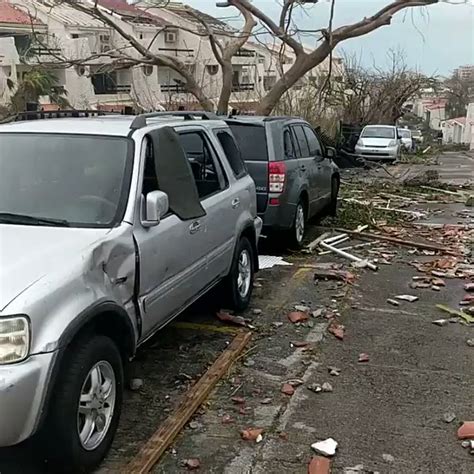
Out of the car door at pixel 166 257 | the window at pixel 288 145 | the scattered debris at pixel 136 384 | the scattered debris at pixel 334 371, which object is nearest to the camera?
the car door at pixel 166 257

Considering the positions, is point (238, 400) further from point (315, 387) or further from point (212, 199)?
point (212, 199)

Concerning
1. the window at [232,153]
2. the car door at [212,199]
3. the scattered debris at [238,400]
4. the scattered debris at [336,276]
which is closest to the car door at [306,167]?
the scattered debris at [336,276]

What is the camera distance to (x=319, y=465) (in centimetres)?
387

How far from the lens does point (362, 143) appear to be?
90.7 ft

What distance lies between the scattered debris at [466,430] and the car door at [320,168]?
21.2 feet

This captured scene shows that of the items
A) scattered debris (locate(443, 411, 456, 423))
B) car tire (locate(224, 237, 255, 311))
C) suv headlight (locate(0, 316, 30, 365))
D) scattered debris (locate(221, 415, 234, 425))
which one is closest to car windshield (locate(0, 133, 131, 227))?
suv headlight (locate(0, 316, 30, 365))

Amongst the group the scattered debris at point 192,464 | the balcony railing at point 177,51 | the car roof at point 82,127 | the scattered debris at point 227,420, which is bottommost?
the scattered debris at point 227,420

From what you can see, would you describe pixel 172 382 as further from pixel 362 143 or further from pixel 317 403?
pixel 362 143

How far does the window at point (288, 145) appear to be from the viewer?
9.27m

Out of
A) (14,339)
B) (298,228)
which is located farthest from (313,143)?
(14,339)

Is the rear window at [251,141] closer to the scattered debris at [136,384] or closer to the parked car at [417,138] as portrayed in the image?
the scattered debris at [136,384]

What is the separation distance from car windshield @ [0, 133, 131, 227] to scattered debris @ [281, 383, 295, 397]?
5.97 feet

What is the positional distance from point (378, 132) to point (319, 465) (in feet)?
84.4

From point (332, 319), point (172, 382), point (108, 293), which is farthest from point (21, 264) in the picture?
point (332, 319)
